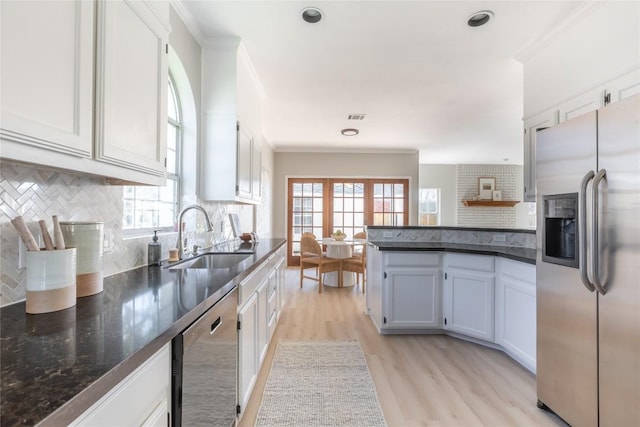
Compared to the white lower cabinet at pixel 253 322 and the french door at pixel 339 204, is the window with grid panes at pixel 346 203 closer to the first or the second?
the french door at pixel 339 204

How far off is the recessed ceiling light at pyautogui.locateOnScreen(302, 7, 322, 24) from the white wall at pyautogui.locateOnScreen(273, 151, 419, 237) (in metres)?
4.39

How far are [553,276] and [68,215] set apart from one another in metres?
2.40

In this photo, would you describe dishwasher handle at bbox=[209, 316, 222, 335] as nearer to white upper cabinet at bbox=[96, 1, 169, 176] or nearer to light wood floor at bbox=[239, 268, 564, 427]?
white upper cabinet at bbox=[96, 1, 169, 176]

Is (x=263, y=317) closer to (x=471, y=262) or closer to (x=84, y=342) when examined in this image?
(x=84, y=342)

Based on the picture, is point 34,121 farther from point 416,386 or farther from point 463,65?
point 463,65

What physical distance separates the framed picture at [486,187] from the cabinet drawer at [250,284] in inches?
314

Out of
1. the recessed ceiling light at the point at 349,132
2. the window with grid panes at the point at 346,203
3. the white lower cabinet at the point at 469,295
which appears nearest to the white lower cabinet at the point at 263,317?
the white lower cabinet at the point at 469,295

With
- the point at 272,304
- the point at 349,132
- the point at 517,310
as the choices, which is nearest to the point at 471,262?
the point at 517,310

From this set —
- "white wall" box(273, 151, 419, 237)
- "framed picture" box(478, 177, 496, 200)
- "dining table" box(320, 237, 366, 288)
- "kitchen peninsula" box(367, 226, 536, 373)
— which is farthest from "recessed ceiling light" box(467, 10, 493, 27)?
"framed picture" box(478, 177, 496, 200)

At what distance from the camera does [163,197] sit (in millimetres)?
2166

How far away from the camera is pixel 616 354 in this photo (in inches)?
52.1

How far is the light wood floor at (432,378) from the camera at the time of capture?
1.75 m

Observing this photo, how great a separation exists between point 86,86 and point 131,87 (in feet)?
0.85

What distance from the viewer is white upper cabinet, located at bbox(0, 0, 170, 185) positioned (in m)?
0.76
